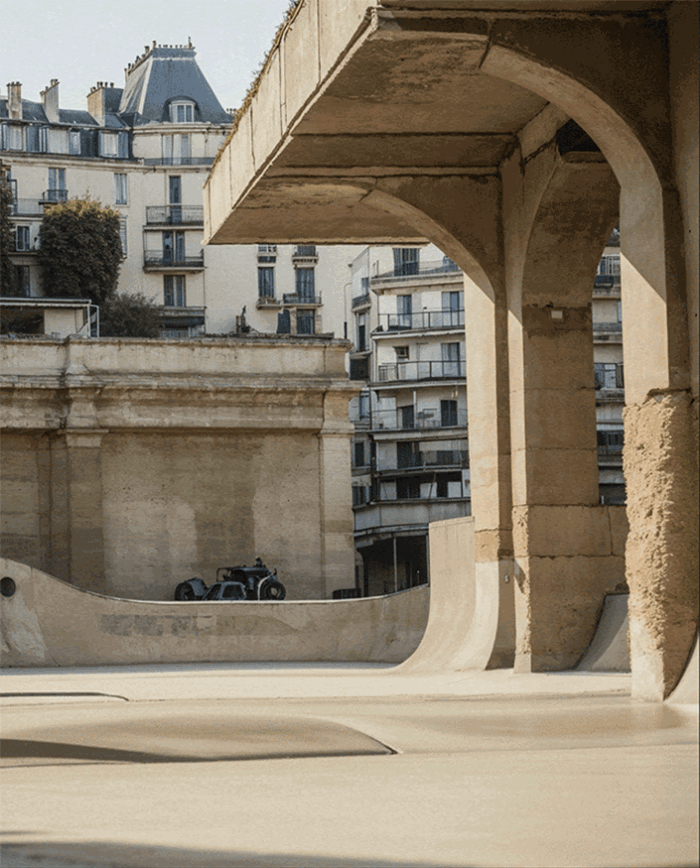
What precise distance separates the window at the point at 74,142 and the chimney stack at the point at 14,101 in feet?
9.48

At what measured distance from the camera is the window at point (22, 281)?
74.9 metres

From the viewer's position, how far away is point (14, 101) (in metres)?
82.8

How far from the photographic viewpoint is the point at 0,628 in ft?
81.9

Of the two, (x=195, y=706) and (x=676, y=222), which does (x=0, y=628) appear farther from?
(x=676, y=222)

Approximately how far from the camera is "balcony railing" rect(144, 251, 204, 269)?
80.6 meters

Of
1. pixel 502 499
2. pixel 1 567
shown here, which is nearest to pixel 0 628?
pixel 1 567

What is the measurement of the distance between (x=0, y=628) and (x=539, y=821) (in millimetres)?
A: 20326

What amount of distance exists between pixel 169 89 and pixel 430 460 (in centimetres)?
2857

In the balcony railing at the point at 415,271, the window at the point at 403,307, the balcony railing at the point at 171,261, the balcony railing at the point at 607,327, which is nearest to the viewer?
the balcony railing at the point at 607,327

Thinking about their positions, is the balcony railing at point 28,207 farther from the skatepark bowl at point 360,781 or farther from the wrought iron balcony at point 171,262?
the skatepark bowl at point 360,781

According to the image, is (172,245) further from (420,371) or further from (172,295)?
(420,371)

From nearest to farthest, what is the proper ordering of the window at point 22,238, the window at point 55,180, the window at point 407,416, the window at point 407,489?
the window at point 407,489
the window at point 407,416
the window at point 22,238
the window at point 55,180

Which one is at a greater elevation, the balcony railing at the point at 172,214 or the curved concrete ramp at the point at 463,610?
the balcony railing at the point at 172,214

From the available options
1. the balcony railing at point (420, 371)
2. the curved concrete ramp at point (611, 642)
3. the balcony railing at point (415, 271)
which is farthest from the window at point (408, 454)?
the curved concrete ramp at point (611, 642)
